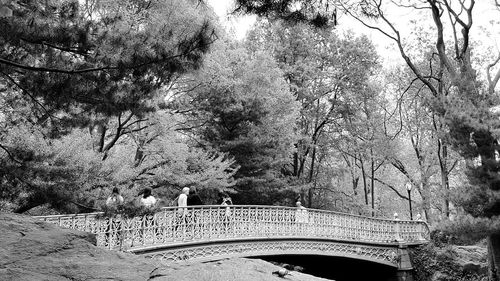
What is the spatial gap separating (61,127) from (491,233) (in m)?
9.38

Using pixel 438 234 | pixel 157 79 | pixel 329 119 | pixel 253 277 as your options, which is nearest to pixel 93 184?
pixel 157 79

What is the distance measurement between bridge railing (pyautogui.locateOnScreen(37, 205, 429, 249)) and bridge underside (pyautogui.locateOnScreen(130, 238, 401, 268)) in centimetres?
18

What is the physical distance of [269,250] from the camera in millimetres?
14641

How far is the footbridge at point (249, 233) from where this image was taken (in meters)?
10.7

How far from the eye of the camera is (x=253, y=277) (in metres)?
3.50

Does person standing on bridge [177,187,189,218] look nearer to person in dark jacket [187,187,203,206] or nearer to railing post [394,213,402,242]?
person in dark jacket [187,187,203,206]

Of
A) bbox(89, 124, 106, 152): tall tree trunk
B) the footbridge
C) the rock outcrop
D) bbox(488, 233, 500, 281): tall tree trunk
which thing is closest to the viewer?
the rock outcrop

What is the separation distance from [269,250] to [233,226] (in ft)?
4.95

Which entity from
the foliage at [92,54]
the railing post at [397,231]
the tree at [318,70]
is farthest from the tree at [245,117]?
the foliage at [92,54]

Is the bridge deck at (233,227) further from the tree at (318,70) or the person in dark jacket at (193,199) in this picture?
the tree at (318,70)

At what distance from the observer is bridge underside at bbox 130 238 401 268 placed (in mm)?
11930

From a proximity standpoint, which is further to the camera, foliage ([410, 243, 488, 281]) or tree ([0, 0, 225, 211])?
foliage ([410, 243, 488, 281])

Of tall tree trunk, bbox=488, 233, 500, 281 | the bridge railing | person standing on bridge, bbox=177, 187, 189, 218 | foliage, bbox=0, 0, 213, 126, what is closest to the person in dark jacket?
the bridge railing

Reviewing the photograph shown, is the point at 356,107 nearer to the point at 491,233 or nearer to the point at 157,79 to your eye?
the point at 491,233
